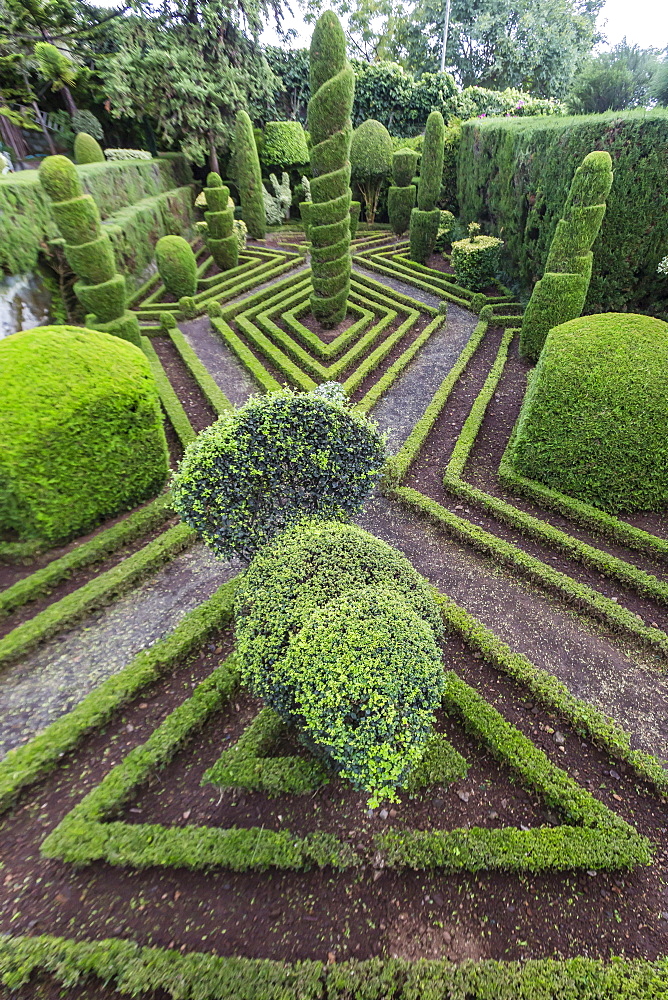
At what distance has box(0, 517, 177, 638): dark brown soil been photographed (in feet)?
22.9

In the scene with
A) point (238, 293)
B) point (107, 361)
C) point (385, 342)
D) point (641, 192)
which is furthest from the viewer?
point (238, 293)

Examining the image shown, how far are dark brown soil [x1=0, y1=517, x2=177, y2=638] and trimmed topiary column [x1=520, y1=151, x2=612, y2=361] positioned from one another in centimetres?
1155

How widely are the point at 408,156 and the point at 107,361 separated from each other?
81.0 feet

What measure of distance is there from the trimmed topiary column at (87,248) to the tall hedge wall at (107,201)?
1.51 m

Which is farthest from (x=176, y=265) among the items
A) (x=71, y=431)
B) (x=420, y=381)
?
(x=71, y=431)

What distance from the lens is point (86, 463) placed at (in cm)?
797

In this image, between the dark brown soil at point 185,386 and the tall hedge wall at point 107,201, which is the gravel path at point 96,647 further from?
the tall hedge wall at point 107,201

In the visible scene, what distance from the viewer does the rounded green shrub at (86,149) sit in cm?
2020

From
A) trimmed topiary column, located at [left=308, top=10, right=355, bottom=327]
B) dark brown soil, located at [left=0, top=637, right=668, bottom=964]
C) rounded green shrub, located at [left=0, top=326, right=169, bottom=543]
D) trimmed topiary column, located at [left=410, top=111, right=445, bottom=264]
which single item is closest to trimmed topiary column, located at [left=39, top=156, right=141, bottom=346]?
rounded green shrub, located at [left=0, top=326, right=169, bottom=543]

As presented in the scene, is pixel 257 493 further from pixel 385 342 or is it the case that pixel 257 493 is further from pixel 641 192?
pixel 641 192

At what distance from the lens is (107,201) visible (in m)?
19.5

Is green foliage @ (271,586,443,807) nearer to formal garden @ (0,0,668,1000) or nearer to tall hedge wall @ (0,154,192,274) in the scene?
formal garden @ (0,0,668,1000)

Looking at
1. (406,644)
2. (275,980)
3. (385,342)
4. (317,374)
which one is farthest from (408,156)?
(275,980)

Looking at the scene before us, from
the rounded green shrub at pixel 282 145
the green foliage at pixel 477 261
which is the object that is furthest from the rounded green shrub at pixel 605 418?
the rounded green shrub at pixel 282 145
